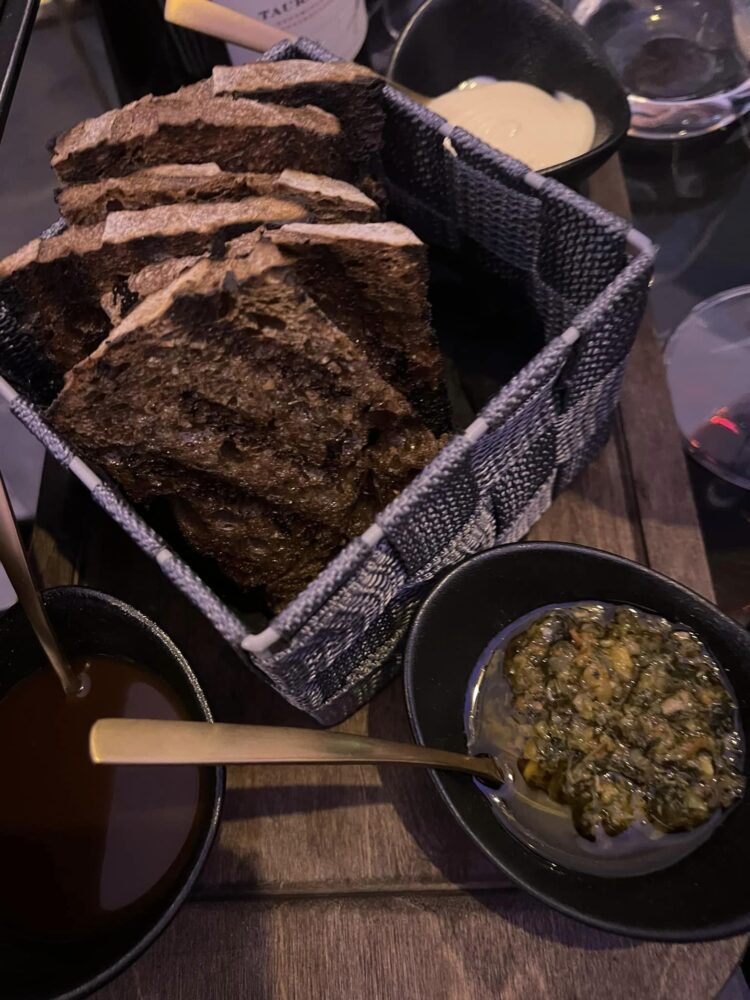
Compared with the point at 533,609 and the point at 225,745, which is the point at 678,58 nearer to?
the point at 533,609

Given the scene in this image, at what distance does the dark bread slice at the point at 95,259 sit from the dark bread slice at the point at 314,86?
0.15 metres

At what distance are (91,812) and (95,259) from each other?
0.50m

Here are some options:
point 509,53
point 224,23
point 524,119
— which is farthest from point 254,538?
point 509,53

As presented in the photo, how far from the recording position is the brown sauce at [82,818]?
0.69 meters

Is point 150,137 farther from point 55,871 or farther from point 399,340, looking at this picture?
point 55,871

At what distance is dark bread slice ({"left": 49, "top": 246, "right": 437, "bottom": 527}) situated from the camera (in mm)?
587

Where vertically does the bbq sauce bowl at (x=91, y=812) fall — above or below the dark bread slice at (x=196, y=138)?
below

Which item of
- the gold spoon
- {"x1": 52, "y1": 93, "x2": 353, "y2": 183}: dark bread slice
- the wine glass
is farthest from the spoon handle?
the wine glass

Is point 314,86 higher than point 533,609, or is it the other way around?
point 314,86

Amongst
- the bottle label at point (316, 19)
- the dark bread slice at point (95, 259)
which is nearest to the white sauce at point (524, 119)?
the bottle label at point (316, 19)

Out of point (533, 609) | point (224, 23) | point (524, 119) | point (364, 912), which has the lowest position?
Result: point (364, 912)

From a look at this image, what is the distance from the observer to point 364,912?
0.74m

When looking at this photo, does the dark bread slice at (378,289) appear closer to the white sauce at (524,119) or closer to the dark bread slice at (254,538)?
the dark bread slice at (254,538)

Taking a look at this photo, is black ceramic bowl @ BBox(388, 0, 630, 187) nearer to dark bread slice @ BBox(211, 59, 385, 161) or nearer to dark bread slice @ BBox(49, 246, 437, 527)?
dark bread slice @ BBox(211, 59, 385, 161)
